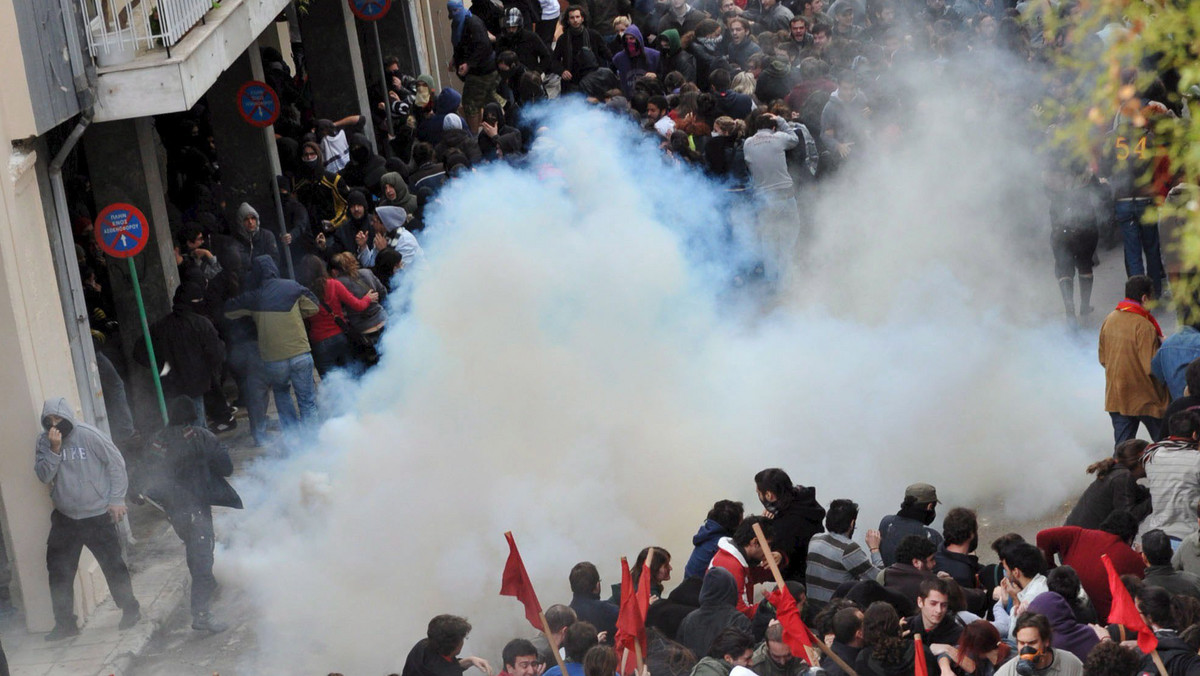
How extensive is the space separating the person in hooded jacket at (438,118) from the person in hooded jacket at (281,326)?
4.54 metres

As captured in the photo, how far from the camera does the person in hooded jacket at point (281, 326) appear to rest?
37.7ft

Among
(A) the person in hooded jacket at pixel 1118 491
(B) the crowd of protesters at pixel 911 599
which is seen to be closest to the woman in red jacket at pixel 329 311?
(B) the crowd of protesters at pixel 911 599

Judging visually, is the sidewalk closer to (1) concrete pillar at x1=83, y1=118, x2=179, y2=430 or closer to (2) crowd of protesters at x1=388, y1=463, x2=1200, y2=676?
(1) concrete pillar at x1=83, y1=118, x2=179, y2=430

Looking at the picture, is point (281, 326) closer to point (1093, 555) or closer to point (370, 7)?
point (1093, 555)

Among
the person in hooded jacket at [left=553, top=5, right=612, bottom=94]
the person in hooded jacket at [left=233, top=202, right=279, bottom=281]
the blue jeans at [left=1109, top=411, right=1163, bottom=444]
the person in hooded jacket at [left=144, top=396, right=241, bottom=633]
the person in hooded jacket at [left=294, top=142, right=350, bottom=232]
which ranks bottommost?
the blue jeans at [left=1109, top=411, right=1163, bottom=444]

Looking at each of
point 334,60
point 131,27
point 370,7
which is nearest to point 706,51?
point 370,7

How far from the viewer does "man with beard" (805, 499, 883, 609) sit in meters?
7.39

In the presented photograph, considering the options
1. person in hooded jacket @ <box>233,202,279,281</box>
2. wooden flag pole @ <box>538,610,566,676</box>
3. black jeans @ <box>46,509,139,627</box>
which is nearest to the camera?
wooden flag pole @ <box>538,610,566,676</box>

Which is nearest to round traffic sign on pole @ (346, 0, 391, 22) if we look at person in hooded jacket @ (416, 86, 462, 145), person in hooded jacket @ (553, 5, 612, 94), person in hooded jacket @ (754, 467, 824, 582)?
person in hooded jacket @ (416, 86, 462, 145)

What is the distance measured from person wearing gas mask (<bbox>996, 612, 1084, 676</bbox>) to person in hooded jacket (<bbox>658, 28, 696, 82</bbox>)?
37.8ft

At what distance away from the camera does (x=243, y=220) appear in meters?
13.5

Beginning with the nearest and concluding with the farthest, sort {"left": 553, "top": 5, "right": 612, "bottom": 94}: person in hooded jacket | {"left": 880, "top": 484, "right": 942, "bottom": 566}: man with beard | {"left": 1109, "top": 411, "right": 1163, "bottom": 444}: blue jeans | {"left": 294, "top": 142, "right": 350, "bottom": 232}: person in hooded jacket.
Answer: {"left": 880, "top": 484, "right": 942, "bottom": 566}: man with beard → {"left": 1109, "top": 411, "right": 1163, "bottom": 444}: blue jeans → {"left": 294, "top": 142, "right": 350, "bottom": 232}: person in hooded jacket → {"left": 553, "top": 5, "right": 612, "bottom": 94}: person in hooded jacket

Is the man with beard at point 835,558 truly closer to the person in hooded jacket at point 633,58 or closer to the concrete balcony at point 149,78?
the concrete balcony at point 149,78

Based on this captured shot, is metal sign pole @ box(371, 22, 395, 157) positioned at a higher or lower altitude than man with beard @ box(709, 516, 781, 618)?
higher
